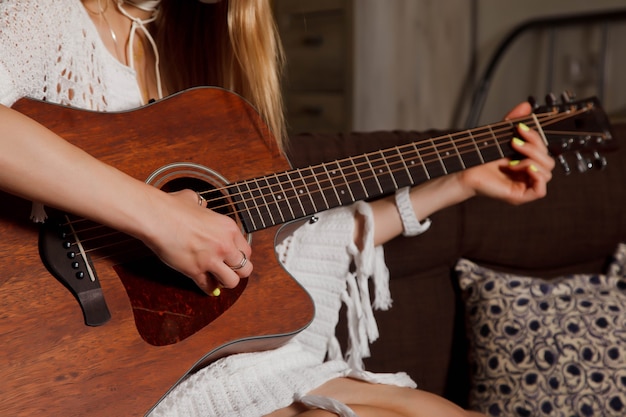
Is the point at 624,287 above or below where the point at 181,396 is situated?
below

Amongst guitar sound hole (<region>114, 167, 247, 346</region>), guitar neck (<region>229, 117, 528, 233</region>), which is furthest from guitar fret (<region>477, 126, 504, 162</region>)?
guitar sound hole (<region>114, 167, 247, 346</region>)

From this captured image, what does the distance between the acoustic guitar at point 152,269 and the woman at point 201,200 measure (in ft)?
0.17

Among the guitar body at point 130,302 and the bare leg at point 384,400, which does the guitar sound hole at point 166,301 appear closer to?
the guitar body at point 130,302

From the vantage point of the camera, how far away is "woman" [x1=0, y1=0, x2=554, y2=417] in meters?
0.85

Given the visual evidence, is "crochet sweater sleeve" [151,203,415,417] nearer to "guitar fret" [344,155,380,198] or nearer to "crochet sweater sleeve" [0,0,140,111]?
"guitar fret" [344,155,380,198]

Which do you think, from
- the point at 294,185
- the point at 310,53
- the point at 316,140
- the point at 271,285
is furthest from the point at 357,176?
the point at 310,53

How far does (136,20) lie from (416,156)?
1.70 feet

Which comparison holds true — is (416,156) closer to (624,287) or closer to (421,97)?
(624,287)

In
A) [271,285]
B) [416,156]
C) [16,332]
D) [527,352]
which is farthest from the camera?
[527,352]

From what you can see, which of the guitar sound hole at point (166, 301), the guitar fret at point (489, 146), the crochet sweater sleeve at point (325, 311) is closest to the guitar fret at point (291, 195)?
the guitar sound hole at point (166, 301)

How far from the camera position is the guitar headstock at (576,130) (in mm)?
1265

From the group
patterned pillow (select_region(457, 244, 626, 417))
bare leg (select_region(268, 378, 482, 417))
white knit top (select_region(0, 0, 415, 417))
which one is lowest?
patterned pillow (select_region(457, 244, 626, 417))

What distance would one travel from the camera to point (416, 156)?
1.18m

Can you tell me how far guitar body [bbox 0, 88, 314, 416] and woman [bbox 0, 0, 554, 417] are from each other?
0.15 feet
